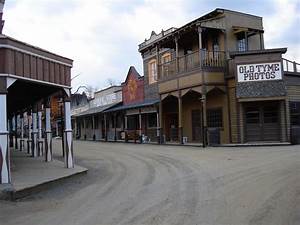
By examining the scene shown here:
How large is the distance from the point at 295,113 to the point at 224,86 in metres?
4.58

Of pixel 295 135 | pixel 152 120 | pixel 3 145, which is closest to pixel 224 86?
pixel 295 135

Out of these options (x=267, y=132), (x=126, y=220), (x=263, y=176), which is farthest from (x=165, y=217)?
(x=267, y=132)

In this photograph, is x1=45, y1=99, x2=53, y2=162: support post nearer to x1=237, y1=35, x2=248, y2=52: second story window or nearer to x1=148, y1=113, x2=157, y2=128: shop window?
x1=237, y1=35, x2=248, y2=52: second story window

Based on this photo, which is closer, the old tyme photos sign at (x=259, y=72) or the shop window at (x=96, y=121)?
the old tyme photos sign at (x=259, y=72)

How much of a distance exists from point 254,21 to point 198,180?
2077cm

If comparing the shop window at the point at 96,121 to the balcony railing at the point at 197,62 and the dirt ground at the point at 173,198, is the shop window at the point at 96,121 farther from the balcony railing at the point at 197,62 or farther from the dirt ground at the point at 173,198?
the dirt ground at the point at 173,198

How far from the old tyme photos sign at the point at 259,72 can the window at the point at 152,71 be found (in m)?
12.0

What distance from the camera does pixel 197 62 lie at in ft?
96.3

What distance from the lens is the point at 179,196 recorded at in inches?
396

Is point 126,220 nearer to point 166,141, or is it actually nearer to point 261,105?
point 261,105

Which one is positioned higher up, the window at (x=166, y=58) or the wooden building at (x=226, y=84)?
the window at (x=166, y=58)

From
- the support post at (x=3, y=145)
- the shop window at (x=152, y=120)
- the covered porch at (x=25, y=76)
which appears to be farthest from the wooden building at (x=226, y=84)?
the support post at (x=3, y=145)

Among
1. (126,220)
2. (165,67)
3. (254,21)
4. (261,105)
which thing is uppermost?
(254,21)

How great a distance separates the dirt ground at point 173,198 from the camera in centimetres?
791
